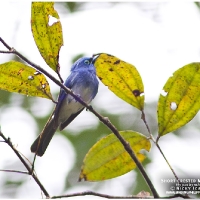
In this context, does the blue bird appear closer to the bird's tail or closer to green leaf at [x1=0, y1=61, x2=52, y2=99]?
Answer: the bird's tail

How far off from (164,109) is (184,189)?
0.93 ft

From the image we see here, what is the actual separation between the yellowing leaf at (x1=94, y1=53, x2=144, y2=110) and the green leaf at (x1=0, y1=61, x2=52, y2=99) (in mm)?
196

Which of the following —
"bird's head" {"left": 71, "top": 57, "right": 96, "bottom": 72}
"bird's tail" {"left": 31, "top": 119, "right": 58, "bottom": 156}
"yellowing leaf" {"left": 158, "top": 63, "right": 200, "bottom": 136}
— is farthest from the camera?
"bird's head" {"left": 71, "top": 57, "right": 96, "bottom": 72}

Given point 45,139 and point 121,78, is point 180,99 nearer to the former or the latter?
point 121,78

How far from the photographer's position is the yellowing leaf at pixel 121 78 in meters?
1.46

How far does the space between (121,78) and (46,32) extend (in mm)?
285

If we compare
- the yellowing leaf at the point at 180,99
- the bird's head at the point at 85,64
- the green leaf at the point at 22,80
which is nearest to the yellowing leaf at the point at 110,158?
the yellowing leaf at the point at 180,99

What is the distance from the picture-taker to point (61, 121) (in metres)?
3.08

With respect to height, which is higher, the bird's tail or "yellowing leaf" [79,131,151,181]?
"yellowing leaf" [79,131,151,181]

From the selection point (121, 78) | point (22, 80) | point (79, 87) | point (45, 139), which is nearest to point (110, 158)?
point (121, 78)

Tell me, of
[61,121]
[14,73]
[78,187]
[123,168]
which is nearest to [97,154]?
[123,168]

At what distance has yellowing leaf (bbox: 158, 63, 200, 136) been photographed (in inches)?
55.5

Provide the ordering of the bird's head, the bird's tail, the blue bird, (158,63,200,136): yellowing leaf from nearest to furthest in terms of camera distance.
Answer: (158,63,200,136): yellowing leaf → the bird's tail → the blue bird → the bird's head

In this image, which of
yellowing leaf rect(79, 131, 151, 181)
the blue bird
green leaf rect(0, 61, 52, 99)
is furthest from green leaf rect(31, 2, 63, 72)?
the blue bird
